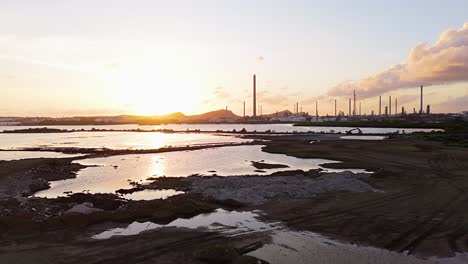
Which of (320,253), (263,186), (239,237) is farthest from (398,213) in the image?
(263,186)

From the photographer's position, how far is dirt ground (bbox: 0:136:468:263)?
1266 cm

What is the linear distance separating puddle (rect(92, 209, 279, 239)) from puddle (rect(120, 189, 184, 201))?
5.56 metres

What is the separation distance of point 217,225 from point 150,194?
8557 mm

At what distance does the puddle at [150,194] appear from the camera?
2241 centimetres

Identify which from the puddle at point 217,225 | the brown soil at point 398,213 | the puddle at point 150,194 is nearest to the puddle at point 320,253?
the brown soil at point 398,213

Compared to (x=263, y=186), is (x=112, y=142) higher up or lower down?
lower down

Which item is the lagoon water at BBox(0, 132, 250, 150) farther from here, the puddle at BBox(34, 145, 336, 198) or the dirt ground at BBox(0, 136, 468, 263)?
the dirt ground at BBox(0, 136, 468, 263)

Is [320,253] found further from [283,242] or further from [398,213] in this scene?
[398,213]

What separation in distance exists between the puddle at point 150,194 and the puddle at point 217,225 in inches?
219

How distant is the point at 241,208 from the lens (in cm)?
1928

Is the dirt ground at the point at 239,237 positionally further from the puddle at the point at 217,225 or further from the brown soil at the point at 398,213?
the puddle at the point at 217,225

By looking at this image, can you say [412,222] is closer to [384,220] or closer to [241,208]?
[384,220]

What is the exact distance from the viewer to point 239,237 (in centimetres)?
1452

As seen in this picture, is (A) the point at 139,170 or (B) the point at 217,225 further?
(A) the point at 139,170
